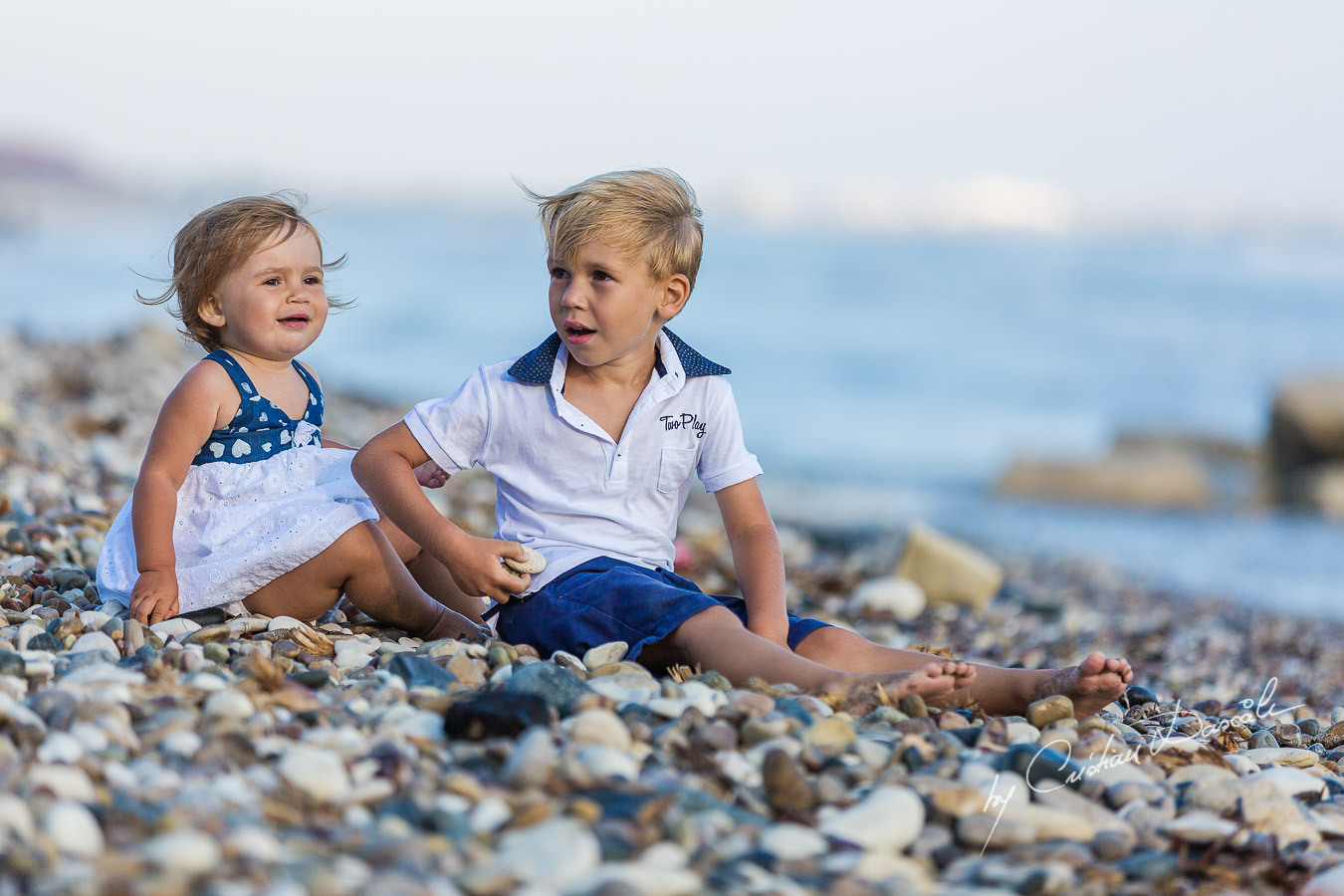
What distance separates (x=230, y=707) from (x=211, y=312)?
5.00 feet

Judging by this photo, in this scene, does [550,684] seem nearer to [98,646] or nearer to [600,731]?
[600,731]

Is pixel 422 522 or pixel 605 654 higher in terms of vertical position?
pixel 422 522

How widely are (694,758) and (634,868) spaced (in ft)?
1.64

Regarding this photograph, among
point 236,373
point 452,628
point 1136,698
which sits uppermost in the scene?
point 236,373

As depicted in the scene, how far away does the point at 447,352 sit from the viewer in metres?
22.6

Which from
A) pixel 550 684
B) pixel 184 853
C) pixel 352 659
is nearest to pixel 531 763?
pixel 550 684

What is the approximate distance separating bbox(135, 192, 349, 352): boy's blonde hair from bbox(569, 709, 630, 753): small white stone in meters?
1.83

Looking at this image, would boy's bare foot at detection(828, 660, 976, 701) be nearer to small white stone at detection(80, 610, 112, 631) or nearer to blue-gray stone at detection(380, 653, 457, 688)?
blue-gray stone at detection(380, 653, 457, 688)

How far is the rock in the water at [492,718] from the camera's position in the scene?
2.31 metres

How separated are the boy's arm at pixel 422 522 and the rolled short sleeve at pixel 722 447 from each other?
0.63 meters

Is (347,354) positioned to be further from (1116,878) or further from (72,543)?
(1116,878)

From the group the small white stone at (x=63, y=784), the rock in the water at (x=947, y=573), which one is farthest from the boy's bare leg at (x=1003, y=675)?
the rock in the water at (x=947, y=573)

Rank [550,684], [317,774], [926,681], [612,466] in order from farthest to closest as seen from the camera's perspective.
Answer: [612,466]
[926,681]
[550,684]
[317,774]

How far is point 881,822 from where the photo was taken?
2.09m
